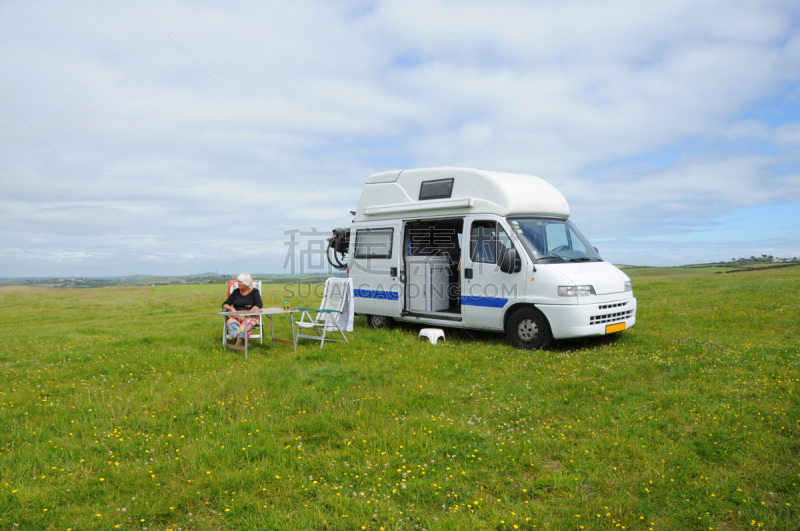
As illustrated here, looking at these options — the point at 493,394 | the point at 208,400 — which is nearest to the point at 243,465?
the point at 208,400

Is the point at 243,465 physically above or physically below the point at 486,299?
below

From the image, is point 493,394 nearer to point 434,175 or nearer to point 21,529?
point 21,529

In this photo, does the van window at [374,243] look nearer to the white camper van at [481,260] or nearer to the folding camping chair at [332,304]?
the white camper van at [481,260]

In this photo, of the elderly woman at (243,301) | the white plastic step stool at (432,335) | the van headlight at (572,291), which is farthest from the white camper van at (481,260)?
the elderly woman at (243,301)

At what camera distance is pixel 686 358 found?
7.55 metres

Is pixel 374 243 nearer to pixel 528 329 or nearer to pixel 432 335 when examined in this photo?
pixel 432 335

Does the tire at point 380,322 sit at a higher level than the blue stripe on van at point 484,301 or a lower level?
lower

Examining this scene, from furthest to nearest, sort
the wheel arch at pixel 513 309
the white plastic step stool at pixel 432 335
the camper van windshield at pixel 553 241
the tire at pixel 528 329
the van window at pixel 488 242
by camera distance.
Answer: the white plastic step stool at pixel 432 335
the van window at pixel 488 242
the camper van windshield at pixel 553 241
the wheel arch at pixel 513 309
the tire at pixel 528 329

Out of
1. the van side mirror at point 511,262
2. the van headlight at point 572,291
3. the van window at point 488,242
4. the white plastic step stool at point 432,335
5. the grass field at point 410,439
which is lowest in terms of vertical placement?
the grass field at point 410,439

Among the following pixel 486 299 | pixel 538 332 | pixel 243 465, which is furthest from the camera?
pixel 486 299

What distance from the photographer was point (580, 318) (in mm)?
8219

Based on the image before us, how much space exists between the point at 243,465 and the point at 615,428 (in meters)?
3.63

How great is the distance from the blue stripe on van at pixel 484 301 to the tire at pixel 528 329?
1.02 feet

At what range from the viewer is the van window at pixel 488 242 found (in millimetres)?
9098
